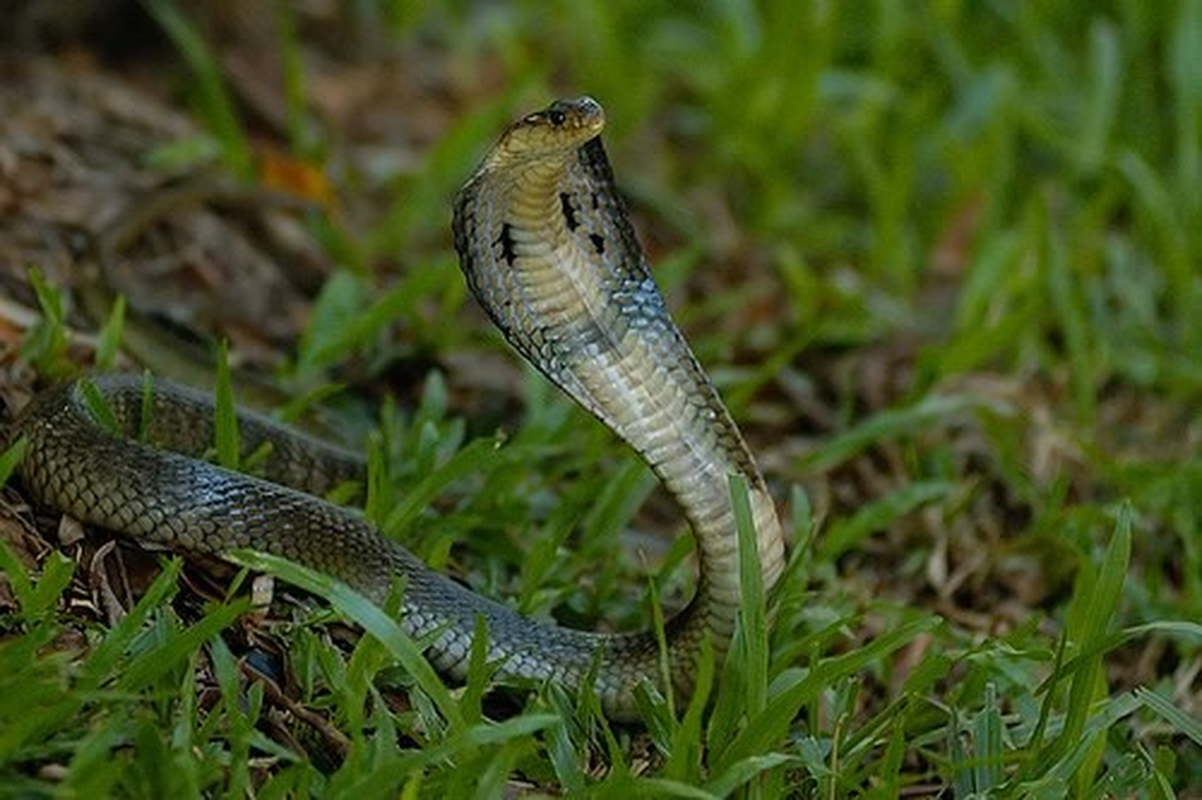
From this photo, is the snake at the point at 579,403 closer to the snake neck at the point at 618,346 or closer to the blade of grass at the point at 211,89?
the snake neck at the point at 618,346

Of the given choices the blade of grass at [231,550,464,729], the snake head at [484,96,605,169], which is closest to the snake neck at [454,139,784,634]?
the snake head at [484,96,605,169]

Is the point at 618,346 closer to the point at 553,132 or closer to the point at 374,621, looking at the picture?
the point at 553,132

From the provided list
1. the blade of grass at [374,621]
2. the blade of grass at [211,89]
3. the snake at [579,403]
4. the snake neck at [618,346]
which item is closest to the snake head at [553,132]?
the snake at [579,403]

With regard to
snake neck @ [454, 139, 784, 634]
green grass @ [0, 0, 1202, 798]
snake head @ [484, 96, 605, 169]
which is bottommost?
green grass @ [0, 0, 1202, 798]

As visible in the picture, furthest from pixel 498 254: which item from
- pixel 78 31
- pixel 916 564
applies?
pixel 78 31

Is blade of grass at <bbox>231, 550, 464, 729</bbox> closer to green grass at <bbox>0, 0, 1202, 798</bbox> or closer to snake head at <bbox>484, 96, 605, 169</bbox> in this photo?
green grass at <bbox>0, 0, 1202, 798</bbox>

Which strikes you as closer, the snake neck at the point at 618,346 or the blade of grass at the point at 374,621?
the blade of grass at the point at 374,621

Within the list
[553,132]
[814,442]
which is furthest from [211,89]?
[553,132]
